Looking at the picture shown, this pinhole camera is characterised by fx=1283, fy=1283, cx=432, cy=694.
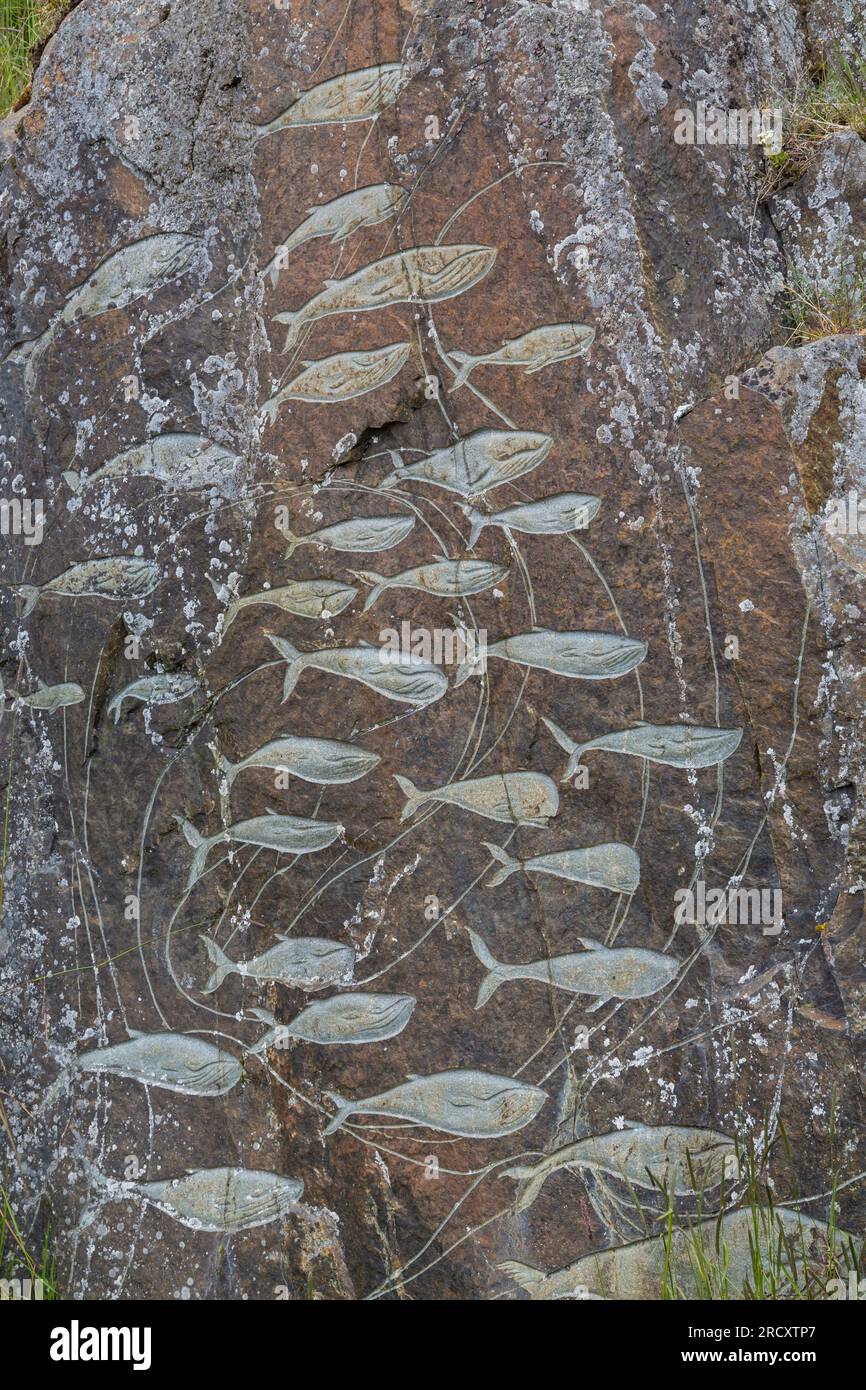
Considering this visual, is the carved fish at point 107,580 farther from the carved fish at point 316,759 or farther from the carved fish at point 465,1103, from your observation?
the carved fish at point 465,1103

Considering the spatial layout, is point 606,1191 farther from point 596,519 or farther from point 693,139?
point 693,139

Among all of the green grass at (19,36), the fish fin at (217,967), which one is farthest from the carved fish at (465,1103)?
the green grass at (19,36)

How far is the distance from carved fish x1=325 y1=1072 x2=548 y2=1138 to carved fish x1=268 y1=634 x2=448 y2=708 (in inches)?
40.1

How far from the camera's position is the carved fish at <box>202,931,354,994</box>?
3520 millimetres

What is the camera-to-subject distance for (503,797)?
137 inches

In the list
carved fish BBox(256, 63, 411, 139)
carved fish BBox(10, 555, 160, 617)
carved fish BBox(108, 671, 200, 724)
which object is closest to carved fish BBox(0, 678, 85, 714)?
carved fish BBox(108, 671, 200, 724)

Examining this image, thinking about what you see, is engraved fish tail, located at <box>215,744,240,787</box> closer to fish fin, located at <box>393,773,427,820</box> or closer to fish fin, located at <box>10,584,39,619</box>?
fish fin, located at <box>393,773,427,820</box>

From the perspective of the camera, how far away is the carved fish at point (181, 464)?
377 centimetres

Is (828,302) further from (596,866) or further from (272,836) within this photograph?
(272,836)

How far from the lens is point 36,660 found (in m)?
3.98

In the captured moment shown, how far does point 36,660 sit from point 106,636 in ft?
0.94

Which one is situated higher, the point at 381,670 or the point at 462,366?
the point at 462,366

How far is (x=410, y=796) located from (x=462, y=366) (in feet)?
3.96

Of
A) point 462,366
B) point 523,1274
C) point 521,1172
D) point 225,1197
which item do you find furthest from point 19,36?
point 523,1274
